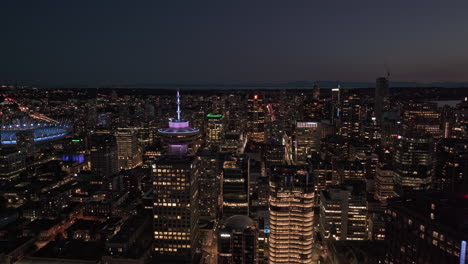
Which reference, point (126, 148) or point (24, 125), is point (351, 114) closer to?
point (126, 148)

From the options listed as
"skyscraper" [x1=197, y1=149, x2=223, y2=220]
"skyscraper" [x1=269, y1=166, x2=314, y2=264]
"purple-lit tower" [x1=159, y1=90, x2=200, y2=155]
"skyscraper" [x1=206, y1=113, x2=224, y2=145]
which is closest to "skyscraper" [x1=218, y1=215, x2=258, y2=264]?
"skyscraper" [x1=269, y1=166, x2=314, y2=264]

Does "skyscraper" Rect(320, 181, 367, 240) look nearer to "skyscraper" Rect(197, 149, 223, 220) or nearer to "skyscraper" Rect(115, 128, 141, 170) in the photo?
"skyscraper" Rect(197, 149, 223, 220)

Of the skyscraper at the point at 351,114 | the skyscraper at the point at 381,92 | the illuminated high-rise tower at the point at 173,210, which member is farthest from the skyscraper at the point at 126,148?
the skyscraper at the point at 381,92

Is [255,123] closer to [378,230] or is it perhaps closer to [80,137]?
[80,137]

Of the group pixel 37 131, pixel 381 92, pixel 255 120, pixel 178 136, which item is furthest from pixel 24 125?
pixel 381 92

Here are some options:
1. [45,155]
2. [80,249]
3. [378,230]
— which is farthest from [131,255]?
[45,155]
